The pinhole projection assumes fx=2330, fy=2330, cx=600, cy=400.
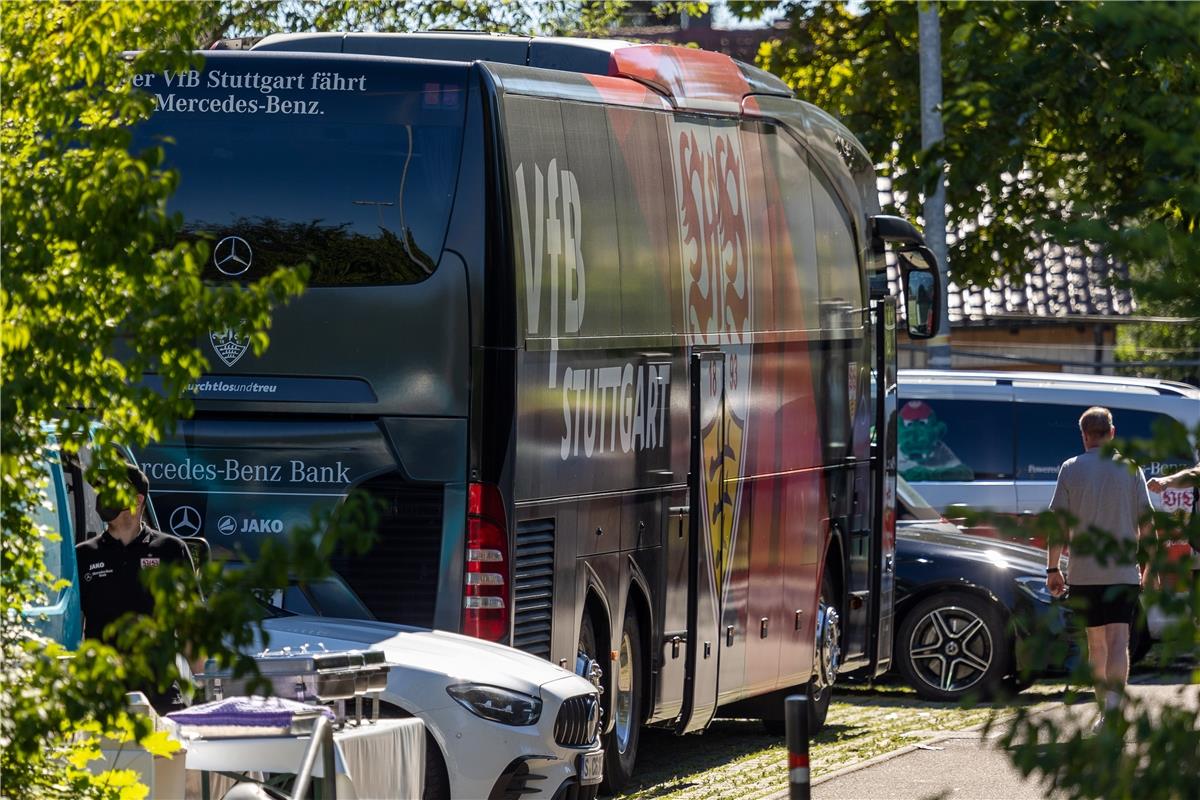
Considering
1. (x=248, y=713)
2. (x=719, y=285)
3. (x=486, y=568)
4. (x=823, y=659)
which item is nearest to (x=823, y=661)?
(x=823, y=659)

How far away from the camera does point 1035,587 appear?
55.4ft

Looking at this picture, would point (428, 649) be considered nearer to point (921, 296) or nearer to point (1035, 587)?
point (1035, 587)

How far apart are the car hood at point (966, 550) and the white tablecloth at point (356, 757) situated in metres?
10.0

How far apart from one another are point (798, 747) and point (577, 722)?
177 cm

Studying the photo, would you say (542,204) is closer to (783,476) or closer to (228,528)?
(228,528)

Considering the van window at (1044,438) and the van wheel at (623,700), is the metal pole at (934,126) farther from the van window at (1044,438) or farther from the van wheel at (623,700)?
the van wheel at (623,700)

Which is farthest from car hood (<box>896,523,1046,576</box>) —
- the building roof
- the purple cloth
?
the building roof

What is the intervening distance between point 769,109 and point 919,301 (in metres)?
3.49

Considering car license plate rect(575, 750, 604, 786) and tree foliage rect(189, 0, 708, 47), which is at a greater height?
tree foliage rect(189, 0, 708, 47)

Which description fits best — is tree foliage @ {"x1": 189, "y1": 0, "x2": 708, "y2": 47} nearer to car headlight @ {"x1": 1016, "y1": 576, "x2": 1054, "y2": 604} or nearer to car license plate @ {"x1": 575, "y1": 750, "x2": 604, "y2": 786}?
car headlight @ {"x1": 1016, "y1": 576, "x2": 1054, "y2": 604}

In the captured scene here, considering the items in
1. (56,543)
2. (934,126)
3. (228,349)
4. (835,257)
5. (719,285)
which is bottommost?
(56,543)

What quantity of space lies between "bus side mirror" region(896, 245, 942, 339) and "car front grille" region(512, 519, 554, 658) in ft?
23.0

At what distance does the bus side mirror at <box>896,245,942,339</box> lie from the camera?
17078 millimetres

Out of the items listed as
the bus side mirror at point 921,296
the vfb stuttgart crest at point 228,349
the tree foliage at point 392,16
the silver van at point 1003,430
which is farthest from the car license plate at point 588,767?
the tree foliage at point 392,16
